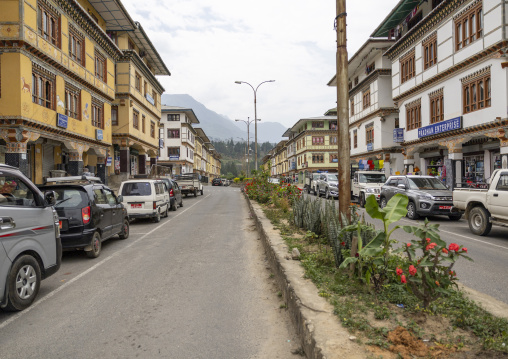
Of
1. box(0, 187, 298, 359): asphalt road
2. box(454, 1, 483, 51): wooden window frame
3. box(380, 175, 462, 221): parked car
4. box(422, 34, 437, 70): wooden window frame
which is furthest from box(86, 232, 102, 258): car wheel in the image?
box(422, 34, 437, 70): wooden window frame

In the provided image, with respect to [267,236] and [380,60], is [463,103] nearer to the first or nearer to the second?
[380,60]

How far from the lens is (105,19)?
25000 mm

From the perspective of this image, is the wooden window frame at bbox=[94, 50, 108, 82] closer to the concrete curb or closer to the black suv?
the black suv

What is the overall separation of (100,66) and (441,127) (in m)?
22.6

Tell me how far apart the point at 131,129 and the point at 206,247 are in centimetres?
2111

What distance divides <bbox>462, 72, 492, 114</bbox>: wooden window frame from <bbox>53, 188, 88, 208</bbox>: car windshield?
19.1 meters

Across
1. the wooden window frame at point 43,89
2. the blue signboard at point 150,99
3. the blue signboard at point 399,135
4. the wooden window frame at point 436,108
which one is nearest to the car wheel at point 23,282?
the wooden window frame at point 43,89

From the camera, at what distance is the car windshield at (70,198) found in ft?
25.2

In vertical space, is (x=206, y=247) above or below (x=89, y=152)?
below

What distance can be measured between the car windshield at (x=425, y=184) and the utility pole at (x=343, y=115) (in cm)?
1036

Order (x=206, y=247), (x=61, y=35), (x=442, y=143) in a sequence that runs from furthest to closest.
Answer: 1. (x=442, y=143)
2. (x=61, y=35)
3. (x=206, y=247)

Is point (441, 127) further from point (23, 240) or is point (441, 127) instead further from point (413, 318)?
point (23, 240)

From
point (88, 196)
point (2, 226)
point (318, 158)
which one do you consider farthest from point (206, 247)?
point (318, 158)

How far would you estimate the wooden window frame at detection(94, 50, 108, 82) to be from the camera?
22.5 m
